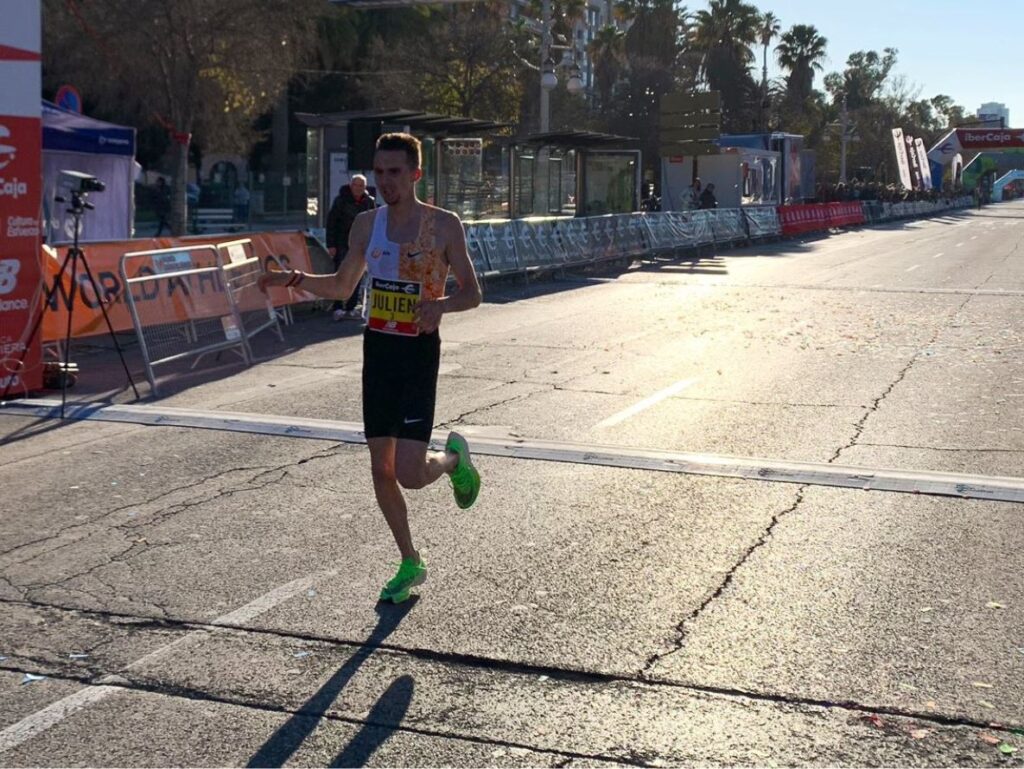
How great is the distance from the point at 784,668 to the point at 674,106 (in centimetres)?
3639

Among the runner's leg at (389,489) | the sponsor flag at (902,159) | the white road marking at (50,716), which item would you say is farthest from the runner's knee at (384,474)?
the sponsor flag at (902,159)

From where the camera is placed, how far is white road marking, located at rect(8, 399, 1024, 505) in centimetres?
810

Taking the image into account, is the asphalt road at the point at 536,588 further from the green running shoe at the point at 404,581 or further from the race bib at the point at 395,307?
the race bib at the point at 395,307

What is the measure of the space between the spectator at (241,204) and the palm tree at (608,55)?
31879 millimetres

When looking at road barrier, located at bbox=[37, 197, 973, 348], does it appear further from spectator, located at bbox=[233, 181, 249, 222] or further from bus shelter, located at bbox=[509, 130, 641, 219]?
spectator, located at bbox=[233, 181, 249, 222]

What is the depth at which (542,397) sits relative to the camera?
11.2 meters

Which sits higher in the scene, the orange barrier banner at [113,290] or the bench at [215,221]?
the bench at [215,221]

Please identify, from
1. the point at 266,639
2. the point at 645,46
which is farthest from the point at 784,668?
the point at 645,46

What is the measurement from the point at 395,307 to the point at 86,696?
6.64ft

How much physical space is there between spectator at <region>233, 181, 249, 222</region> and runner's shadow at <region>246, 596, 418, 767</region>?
41.4 meters

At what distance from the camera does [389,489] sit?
5789mm

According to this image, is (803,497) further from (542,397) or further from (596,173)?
(596,173)

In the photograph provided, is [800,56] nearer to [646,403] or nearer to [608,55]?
[608,55]

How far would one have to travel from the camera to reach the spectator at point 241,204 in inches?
1779
